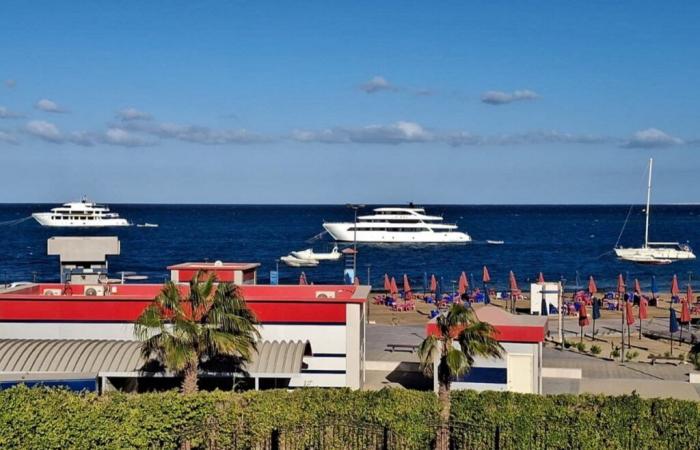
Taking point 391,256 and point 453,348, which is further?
point 391,256

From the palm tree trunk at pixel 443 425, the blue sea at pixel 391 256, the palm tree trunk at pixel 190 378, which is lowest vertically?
the blue sea at pixel 391 256

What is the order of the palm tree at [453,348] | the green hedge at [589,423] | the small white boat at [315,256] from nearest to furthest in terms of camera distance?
the green hedge at [589,423]
the palm tree at [453,348]
the small white boat at [315,256]

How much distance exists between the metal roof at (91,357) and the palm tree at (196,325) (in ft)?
5.98

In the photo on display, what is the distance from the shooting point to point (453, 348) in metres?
20.6

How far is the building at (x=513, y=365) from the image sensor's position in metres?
25.8

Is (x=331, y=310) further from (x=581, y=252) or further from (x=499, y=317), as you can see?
(x=581, y=252)

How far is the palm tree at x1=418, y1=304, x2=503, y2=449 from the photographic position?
20.0m

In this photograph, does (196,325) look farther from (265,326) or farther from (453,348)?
(453,348)

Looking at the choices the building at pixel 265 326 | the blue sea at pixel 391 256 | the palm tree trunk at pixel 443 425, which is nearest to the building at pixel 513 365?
the building at pixel 265 326

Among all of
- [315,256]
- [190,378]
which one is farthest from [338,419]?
[315,256]

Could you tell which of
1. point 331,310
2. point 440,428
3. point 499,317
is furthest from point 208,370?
point 499,317

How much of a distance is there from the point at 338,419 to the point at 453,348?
3.47 metres

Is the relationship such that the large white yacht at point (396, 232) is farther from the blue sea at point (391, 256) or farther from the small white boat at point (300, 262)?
the small white boat at point (300, 262)

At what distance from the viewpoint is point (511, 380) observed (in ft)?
84.5
